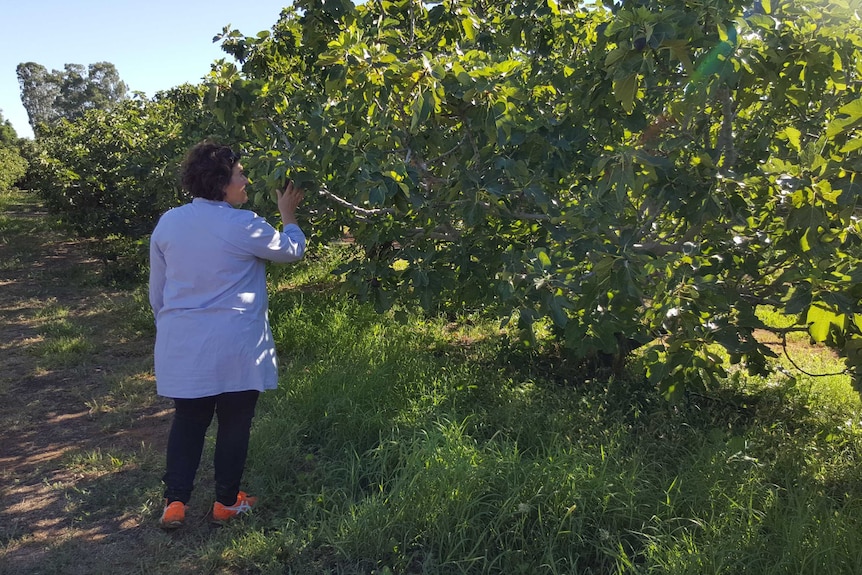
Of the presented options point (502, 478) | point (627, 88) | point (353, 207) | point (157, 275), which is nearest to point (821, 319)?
point (627, 88)

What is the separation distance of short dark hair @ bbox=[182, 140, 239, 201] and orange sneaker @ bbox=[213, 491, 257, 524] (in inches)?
53.6

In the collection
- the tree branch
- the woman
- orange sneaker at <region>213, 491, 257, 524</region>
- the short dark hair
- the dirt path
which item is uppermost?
the short dark hair

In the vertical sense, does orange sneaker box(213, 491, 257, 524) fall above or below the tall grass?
below

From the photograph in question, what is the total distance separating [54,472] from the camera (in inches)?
127

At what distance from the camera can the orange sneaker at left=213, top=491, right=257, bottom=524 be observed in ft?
8.95

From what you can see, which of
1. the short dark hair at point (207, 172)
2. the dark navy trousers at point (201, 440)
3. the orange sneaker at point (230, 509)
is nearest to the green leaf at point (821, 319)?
the dark navy trousers at point (201, 440)

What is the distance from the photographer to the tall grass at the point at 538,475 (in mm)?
2459

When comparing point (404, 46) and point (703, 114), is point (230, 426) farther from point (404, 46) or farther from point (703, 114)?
point (703, 114)

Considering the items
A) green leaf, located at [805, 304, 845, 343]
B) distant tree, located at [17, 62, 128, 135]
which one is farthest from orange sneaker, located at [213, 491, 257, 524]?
distant tree, located at [17, 62, 128, 135]

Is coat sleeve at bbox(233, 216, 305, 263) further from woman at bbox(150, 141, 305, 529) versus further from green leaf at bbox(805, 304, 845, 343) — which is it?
green leaf at bbox(805, 304, 845, 343)

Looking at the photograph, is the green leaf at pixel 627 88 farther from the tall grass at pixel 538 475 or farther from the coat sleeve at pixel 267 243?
the tall grass at pixel 538 475

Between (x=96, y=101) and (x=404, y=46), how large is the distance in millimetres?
72456

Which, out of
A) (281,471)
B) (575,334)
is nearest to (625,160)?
(575,334)

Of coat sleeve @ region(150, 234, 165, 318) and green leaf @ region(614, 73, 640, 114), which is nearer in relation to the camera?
green leaf @ region(614, 73, 640, 114)
